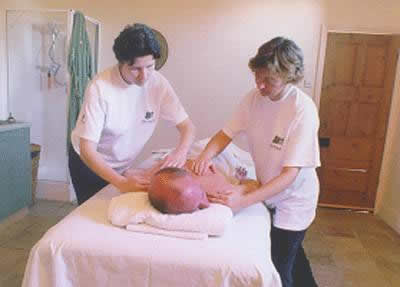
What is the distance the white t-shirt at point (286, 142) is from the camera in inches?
44.0

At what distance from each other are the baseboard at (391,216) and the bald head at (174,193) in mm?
2499

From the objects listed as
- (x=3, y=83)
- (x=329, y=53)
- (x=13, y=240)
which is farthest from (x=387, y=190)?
(x=3, y=83)

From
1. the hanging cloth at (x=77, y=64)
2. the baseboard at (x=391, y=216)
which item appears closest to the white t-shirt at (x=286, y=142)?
the hanging cloth at (x=77, y=64)

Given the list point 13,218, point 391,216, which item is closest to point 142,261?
point 13,218

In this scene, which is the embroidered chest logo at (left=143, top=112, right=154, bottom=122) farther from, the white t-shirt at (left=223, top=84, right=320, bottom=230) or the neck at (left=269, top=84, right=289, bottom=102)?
the neck at (left=269, top=84, right=289, bottom=102)

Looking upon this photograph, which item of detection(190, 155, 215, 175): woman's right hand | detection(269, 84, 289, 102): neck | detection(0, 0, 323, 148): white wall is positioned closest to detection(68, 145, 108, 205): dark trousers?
detection(190, 155, 215, 175): woman's right hand

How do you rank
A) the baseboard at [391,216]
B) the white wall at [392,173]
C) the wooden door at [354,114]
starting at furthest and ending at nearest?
the wooden door at [354,114]
the white wall at [392,173]
the baseboard at [391,216]

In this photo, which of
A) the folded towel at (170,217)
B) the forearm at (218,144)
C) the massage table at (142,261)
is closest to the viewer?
the massage table at (142,261)

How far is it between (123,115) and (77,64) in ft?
5.41

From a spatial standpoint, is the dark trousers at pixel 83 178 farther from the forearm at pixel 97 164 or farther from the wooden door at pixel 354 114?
the wooden door at pixel 354 114

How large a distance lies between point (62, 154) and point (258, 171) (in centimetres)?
263

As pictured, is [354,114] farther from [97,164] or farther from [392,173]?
[97,164]

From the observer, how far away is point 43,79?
325 centimetres

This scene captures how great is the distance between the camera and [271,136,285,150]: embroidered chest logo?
45.5 inches
